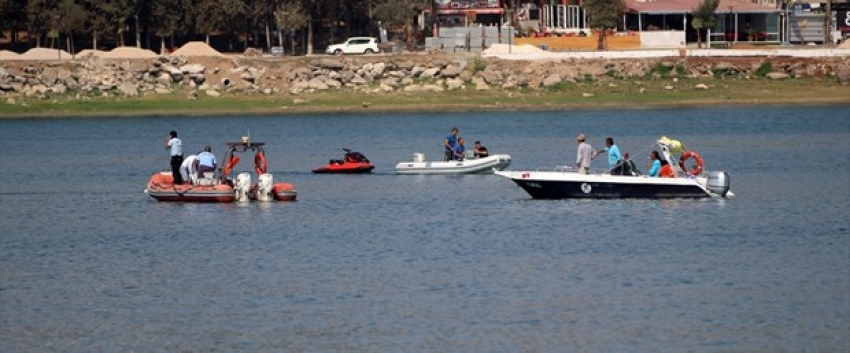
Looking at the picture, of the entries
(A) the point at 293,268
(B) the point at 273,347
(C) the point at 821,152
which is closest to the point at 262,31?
(C) the point at 821,152

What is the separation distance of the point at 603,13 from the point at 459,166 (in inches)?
2172

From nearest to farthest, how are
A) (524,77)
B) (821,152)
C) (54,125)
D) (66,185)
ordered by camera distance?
(66,185), (821,152), (54,125), (524,77)

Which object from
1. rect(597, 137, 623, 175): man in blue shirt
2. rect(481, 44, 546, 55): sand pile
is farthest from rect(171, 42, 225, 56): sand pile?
rect(597, 137, 623, 175): man in blue shirt

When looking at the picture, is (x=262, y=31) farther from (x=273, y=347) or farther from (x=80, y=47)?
(x=273, y=347)

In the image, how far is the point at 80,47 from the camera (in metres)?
118

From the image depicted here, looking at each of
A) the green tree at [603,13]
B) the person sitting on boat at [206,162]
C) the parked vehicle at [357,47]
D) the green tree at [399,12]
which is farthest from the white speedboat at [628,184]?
the green tree at [399,12]

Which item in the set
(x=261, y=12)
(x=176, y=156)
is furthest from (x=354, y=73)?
(x=176, y=156)

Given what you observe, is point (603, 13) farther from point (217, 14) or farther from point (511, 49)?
point (217, 14)

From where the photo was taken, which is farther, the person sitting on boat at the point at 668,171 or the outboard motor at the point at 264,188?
the outboard motor at the point at 264,188

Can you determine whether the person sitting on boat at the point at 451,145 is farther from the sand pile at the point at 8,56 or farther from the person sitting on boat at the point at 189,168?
the sand pile at the point at 8,56

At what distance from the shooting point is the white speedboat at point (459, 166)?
55.0 metres

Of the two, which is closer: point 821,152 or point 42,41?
point 821,152

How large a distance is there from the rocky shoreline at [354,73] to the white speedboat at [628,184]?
150 feet

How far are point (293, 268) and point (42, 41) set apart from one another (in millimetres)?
86097
